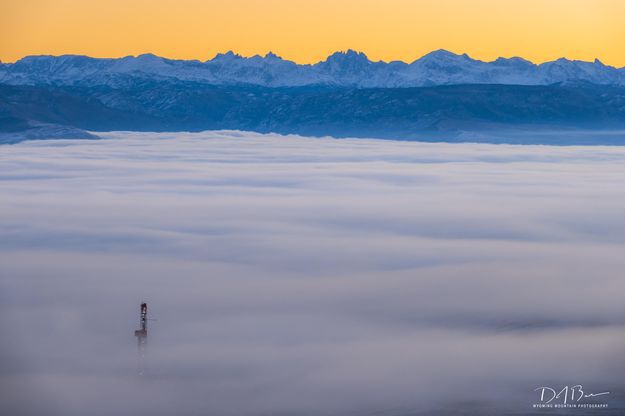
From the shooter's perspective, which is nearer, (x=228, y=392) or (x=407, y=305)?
(x=228, y=392)

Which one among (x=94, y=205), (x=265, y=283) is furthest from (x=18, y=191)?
(x=265, y=283)

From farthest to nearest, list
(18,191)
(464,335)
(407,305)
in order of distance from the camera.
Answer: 1. (18,191)
2. (407,305)
3. (464,335)

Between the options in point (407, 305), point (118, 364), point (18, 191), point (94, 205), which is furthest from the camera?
point (18, 191)

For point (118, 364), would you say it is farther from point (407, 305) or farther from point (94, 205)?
point (94, 205)

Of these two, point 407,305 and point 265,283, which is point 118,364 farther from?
point 265,283

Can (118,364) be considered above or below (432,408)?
above

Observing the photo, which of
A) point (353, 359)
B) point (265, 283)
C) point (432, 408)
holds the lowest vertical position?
point (432, 408)
